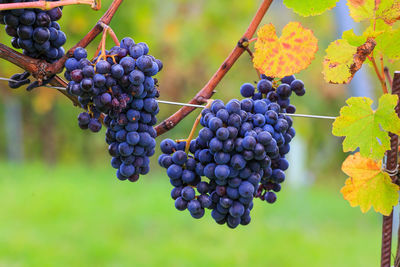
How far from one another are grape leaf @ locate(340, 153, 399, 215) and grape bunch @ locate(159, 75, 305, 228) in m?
0.13

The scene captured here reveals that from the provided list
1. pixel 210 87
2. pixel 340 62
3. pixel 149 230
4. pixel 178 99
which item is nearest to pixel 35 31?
pixel 210 87

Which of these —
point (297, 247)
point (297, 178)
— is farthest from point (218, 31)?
point (297, 247)

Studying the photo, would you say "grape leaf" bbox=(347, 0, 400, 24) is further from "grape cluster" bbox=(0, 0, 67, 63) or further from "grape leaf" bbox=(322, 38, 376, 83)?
"grape cluster" bbox=(0, 0, 67, 63)

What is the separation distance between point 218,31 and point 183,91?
2.22 m

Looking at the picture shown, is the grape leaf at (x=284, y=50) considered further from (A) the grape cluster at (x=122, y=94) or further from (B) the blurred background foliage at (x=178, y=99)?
(B) the blurred background foliage at (x=178, y=99)

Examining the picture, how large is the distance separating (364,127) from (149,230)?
3.17 meters

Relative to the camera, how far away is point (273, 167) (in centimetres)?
84

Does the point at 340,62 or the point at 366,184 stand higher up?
the point at 340,62

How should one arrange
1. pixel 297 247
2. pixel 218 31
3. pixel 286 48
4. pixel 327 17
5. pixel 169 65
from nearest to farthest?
pixel 286 48 → pixel 297 247 → pixel 218 31 → pixel 327 17 → pixel 169 65

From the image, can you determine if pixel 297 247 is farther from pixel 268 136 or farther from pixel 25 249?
pixel 268 136

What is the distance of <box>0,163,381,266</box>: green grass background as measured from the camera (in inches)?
126

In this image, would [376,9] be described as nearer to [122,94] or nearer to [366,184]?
[366,184]

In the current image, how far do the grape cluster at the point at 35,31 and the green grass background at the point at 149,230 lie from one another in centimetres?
251

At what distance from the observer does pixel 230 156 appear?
726mm
